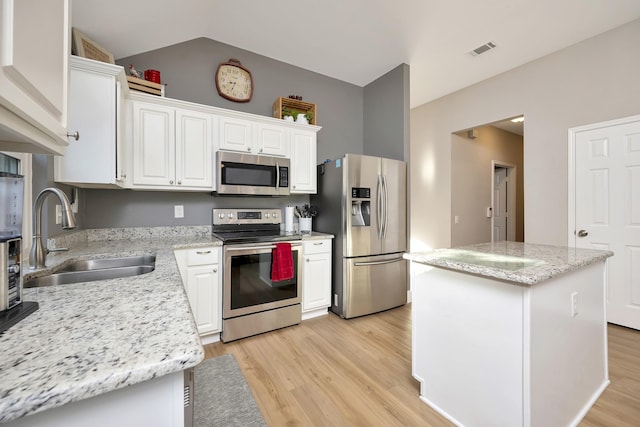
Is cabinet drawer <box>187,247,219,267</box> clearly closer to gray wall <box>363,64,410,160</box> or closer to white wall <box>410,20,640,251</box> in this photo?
gray wall <box>363,64,410,160</box>

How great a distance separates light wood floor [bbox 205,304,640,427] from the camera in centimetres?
155

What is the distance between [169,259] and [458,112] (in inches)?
171

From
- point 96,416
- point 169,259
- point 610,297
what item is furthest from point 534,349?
point 610,297

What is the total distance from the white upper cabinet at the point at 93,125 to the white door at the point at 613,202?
14.3 feet

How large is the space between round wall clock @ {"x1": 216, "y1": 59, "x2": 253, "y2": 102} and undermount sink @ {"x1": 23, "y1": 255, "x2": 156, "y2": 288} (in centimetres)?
198

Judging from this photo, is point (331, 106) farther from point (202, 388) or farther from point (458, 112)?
point (202, 388)

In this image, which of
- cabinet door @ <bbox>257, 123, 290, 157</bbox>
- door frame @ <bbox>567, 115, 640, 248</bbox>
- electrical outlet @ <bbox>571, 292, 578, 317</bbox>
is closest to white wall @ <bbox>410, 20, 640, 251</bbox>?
door frame @ <bbox>567, 115, 640, 248</bbox>

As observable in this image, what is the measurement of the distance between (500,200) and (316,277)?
4408 millimetres

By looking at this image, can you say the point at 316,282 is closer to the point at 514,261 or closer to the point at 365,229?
the point at 365,229

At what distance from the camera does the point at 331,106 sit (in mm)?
3727

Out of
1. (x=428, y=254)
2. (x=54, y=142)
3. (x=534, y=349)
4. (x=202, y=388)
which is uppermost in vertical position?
(x=54, y=142)

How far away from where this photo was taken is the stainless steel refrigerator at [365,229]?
2.89 m

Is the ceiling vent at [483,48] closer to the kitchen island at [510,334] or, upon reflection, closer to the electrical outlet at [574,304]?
the kitchen island at [510,334]

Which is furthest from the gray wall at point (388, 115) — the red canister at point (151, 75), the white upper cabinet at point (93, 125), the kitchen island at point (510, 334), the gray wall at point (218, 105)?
the white upper cabinet at point (93, 125)
